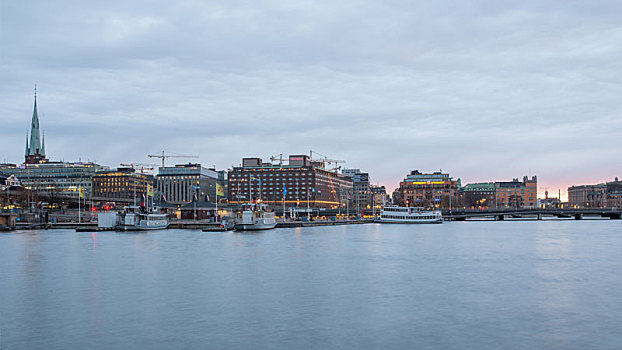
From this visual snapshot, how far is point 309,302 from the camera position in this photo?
40.4 meters

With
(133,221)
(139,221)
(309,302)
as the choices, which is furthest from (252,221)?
(309,302)

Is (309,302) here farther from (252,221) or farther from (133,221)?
(133,221)

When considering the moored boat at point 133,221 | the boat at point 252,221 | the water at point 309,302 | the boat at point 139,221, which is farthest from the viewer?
the moored boat at point 133,221

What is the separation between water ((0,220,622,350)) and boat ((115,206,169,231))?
69.0 m

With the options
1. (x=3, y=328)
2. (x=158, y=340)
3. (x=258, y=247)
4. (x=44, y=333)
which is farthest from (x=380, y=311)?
(x=258, y=247)

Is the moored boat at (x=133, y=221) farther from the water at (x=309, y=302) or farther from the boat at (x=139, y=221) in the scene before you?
the water at (x=309, y=302)

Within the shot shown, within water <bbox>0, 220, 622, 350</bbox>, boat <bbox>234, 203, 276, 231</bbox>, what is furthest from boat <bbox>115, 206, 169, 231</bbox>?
Answer: water <bbox>0, 220, 622, 350</bbox>

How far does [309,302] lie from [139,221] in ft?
370

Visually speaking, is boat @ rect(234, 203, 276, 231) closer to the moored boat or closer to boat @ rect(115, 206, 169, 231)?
boat @ rect(115, 206, 169, 231)

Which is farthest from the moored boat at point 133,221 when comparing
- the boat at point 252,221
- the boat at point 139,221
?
the boat at point 252,221

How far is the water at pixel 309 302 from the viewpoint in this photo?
100ft

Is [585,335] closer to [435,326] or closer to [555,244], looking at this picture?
[435,326]

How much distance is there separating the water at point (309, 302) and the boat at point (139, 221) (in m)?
69.0

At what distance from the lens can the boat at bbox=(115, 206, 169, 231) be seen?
142250 millimetres
